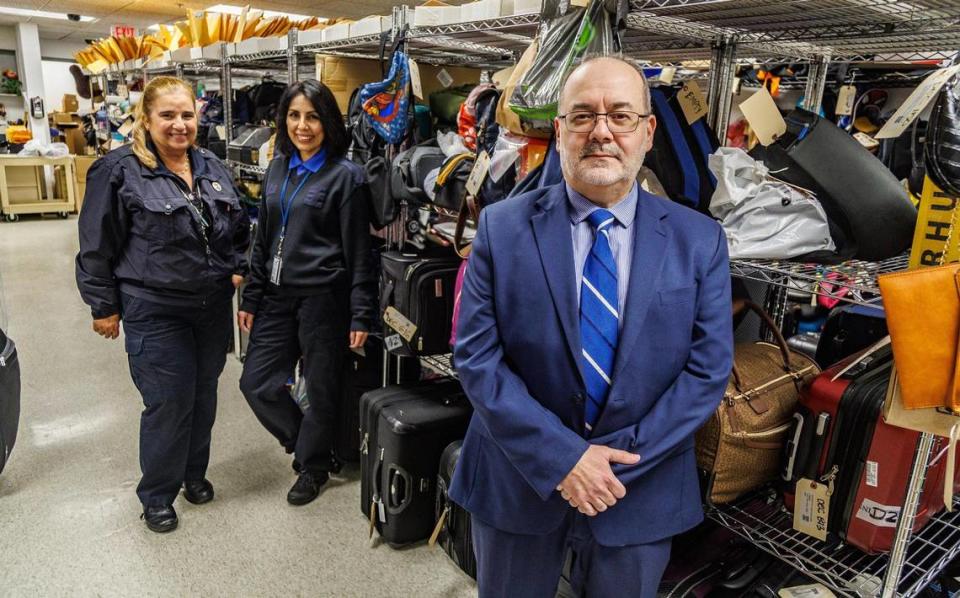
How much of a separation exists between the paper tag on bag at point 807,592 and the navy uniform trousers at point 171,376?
209cm

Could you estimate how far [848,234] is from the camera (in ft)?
5.26

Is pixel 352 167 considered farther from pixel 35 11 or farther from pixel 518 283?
pixel 35 11

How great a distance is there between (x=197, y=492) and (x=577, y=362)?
2056 mm

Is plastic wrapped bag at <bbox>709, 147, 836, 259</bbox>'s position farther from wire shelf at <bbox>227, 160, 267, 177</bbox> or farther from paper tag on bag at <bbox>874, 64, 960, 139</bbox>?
wire shelf at <bbox>227, 160, 267, 177</bbox>

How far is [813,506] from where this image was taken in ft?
5.12

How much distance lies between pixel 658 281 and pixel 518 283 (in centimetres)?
29

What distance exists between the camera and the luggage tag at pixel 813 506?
5.05 feet

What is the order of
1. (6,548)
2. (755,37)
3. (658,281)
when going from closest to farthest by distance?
(658,281) < (755,37) < (6,548)

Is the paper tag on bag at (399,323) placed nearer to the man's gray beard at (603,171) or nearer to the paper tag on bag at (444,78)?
the man's gray beard at (603,171)

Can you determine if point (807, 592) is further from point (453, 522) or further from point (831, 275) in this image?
point (453, 522)

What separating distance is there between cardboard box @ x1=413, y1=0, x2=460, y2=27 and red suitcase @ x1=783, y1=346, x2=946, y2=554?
5.70ft

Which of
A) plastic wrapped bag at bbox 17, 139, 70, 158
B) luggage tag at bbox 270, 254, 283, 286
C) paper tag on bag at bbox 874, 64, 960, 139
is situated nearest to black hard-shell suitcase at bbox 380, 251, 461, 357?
luggage tag at bbox 270, 254, 283, 286

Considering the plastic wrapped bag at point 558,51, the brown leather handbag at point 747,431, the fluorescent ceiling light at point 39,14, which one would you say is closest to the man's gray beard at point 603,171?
the plastic wrapped bag at point 558,51

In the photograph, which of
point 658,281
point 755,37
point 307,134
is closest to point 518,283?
point 658,281
